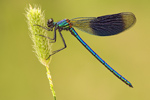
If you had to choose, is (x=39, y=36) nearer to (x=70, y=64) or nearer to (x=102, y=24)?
(x=102, y=24)

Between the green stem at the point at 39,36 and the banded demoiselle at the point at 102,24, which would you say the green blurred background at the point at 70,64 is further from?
the green stem at the point at 39,36

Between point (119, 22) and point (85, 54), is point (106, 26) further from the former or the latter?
point (85, 54)

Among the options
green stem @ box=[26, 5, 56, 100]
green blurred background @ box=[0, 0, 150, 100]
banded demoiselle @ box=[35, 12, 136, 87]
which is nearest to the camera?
green stem @ box=[26, 5, 56, 100]

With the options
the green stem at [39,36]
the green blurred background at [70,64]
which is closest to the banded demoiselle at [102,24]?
the green stem at [39,36]

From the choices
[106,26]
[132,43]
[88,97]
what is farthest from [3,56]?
[132,43]

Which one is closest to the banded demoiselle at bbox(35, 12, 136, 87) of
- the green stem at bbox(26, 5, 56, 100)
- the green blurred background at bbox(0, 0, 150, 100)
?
the green stem at bbox(26, 5, 56, 100)

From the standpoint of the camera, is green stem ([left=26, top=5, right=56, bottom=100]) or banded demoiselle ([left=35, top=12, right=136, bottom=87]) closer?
green stem ([left=26, top=5, right=56, bottom=100])

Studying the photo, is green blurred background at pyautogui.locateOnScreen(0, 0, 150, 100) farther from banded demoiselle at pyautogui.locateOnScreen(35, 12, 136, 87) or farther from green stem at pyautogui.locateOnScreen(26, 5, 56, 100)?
green stem at pyautogui.locateOnScreen(26, 5, 56, 100)

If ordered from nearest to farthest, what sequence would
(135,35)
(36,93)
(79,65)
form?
1. (36,93)
2. (79,65)
3. (135,35)
